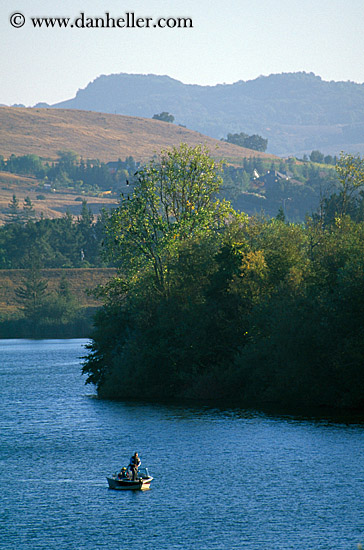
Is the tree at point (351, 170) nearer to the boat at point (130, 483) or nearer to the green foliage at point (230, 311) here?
the green foliage at point (230, 311)

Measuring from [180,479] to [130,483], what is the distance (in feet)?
12.3

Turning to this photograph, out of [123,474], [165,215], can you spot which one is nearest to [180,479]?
[123,474]

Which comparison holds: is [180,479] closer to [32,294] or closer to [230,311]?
[230,311]

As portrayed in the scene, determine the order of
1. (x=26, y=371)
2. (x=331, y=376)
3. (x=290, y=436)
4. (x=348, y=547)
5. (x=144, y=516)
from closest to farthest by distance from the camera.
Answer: (x=348, y=547) < (x=144, y=516) < (x=290, y=436) < (x=331, y=376) < (x=26, y=371)

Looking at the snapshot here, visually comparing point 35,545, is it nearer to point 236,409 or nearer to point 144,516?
point 144,516

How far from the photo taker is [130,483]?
48.0 meters

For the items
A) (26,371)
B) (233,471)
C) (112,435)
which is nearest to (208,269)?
(112,435)

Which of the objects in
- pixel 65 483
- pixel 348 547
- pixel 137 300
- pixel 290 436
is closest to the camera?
pixel 348 547

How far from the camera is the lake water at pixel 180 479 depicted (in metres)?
40.0

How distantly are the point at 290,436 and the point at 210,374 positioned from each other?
1866cm

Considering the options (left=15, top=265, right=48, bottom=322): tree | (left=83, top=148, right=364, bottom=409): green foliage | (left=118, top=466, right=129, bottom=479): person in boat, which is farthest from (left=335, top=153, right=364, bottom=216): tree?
(left=15, top=265, right=48, bottom=322): tree

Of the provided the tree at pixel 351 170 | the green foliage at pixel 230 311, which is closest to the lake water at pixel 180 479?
the green foliage at pixel 230 311

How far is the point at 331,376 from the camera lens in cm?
6944

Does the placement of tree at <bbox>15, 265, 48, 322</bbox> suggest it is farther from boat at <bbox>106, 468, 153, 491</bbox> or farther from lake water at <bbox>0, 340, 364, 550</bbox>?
boat at <bbox>106, 468, 153, 491</bbox>
